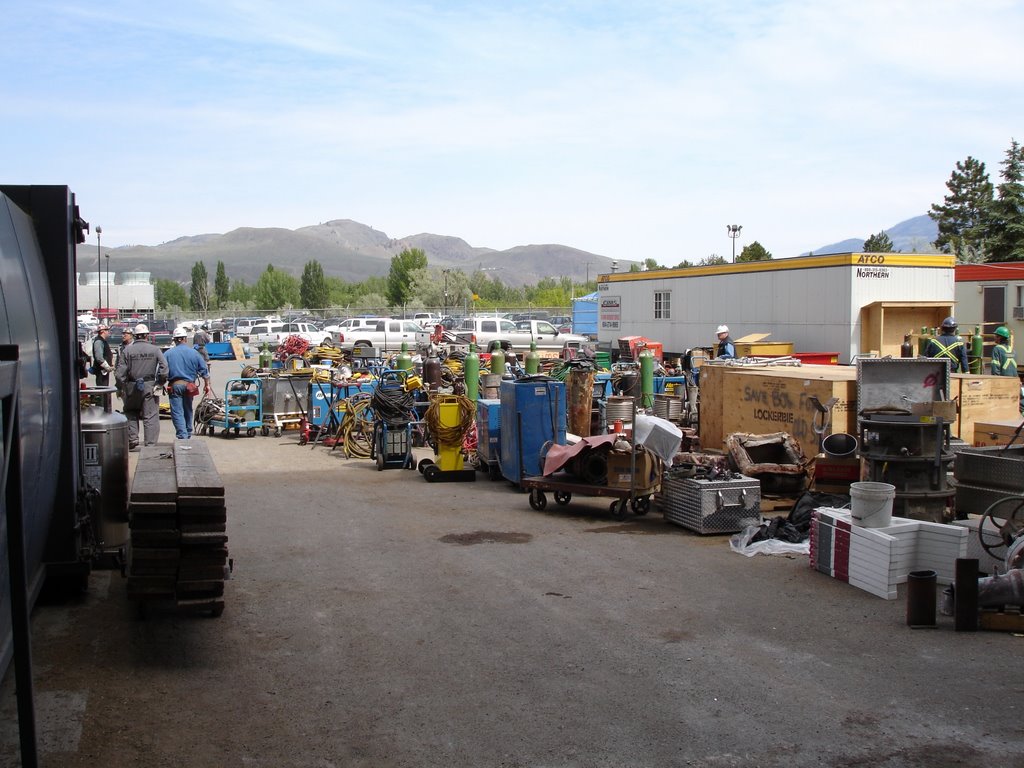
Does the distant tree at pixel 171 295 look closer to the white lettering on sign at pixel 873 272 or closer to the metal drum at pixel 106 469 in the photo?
the white lettering on sign at pixel 873 272

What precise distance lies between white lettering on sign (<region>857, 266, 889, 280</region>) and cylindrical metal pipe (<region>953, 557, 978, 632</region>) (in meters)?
18.4

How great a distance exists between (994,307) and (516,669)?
28.3 m

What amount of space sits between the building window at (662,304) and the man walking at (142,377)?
65.4ft

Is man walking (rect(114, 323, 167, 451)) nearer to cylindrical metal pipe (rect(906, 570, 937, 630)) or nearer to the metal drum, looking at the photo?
the metal drum

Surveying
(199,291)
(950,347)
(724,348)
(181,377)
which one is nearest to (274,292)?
(199,291)

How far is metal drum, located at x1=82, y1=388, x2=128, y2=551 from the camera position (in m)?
7.88

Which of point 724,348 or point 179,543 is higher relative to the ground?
point 724,348

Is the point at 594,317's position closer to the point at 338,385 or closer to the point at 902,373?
the point at 338,385

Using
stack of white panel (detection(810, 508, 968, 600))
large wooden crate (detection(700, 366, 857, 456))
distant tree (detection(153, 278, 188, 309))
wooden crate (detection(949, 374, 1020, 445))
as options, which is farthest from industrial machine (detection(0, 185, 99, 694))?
distant tree (detection(153, 278, 188, 309))

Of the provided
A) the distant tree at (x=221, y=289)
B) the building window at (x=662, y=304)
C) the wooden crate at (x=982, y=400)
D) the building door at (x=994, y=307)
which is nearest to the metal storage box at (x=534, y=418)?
the wooden crate at (x=982, y=400)

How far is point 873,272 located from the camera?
2430 centimetres

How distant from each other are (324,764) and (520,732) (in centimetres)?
105

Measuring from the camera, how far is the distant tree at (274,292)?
133 m

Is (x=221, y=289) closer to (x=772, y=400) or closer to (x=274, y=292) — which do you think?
(x=274, y=292)
